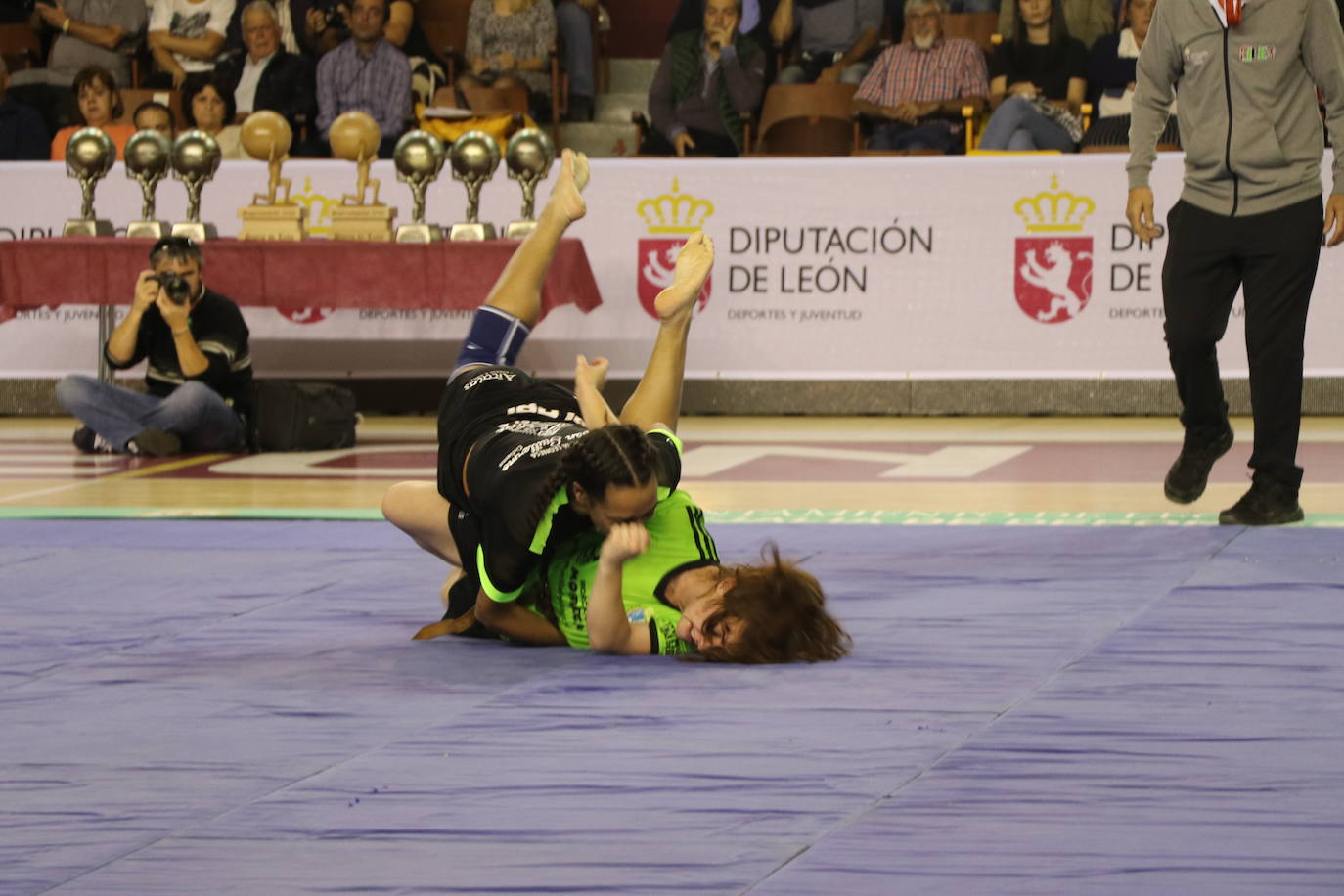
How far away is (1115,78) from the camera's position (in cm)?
1044

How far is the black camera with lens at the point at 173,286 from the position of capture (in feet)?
25.4

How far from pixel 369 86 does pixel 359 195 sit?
2.00m

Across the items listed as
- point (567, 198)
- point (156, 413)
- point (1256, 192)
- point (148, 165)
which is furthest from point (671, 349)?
point (148, 165)

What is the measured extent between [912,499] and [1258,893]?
4163 millimetres

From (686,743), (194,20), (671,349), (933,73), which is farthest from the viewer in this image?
(194,20)

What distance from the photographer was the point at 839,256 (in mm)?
9250

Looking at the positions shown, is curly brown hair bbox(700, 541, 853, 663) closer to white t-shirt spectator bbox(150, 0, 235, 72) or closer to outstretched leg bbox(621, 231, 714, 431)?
outstretched leg bbox(621, 231, 714, 431)

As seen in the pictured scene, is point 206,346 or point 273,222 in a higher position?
point 273,222

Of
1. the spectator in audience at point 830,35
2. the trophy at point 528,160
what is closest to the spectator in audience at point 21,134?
the trophy at point 528,160

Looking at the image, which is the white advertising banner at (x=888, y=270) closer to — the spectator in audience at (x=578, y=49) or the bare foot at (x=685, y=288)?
the spectator in audience at (x=578, y=49)

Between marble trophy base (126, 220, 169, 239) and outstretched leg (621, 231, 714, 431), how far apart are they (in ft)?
14.9

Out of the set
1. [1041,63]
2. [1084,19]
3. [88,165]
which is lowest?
[88,165]

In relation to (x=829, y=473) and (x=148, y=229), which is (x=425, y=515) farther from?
(x=148, y=229)

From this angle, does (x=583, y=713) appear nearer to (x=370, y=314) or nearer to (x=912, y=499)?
(x=912, y=499)
